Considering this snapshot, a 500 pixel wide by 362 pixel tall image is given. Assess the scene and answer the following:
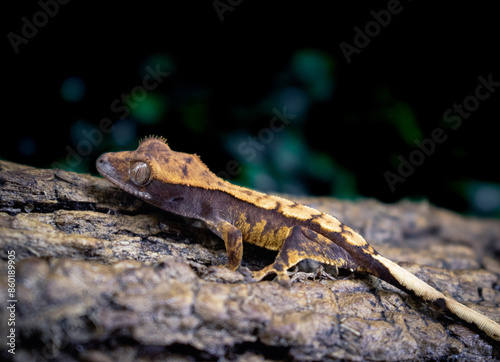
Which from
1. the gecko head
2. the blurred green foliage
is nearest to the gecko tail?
the gecko head

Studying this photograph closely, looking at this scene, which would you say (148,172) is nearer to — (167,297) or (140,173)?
(140,173)

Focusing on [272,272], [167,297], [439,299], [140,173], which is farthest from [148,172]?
[439,299]

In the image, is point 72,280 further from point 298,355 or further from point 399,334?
point 399,334

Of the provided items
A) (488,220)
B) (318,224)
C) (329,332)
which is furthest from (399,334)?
(488,220)

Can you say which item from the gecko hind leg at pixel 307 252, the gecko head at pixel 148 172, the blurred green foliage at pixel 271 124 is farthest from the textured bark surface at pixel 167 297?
the blurred green foliage at pixel 271 124

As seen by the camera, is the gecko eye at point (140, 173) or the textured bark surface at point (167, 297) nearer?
the textured bark surface at point (167, 297)

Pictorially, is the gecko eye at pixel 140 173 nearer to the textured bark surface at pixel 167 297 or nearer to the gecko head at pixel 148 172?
the gecko head at pixel 148 172

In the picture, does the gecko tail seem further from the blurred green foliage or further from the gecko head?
the blurred green foliage
